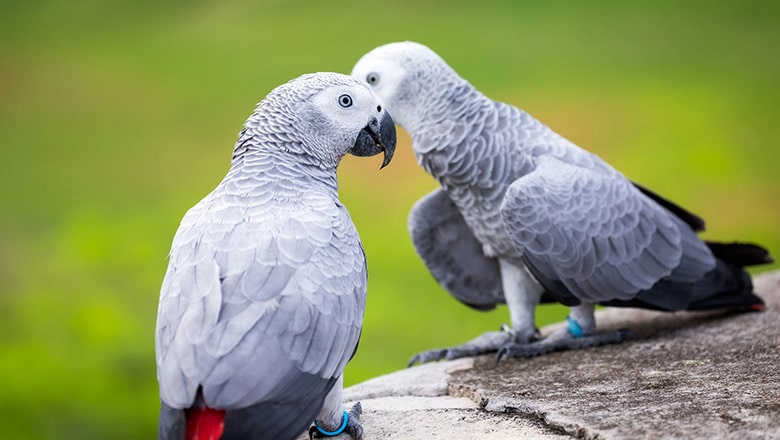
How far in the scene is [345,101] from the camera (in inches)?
96.0

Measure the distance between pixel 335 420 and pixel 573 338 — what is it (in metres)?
1.40

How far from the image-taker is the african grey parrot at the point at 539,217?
307 cm

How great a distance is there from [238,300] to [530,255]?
137 cm

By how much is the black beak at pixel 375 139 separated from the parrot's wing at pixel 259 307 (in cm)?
33

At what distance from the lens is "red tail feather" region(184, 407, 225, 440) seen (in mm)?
1859

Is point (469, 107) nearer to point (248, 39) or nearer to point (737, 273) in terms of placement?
point (737, 273)

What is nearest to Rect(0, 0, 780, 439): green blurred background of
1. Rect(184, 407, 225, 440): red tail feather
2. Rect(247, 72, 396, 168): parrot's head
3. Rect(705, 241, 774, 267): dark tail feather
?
Rect(705, 241, 774, 267): dark tail feather

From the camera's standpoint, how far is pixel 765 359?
264cm

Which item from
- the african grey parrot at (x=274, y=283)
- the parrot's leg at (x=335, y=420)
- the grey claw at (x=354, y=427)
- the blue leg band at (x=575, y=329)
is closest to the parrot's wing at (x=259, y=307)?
the african grey parrot at (x=274, y=283)

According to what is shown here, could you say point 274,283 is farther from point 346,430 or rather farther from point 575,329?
point 575,329

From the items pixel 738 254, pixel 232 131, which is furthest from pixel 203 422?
pixel 232 131

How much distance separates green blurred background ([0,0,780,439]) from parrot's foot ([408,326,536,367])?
1864 millimetres

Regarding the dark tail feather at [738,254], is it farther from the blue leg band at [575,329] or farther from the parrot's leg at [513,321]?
the parrot's leg at [513,321]

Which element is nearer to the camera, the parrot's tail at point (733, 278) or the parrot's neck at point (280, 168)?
the parrot's neck at point (280, 168)
